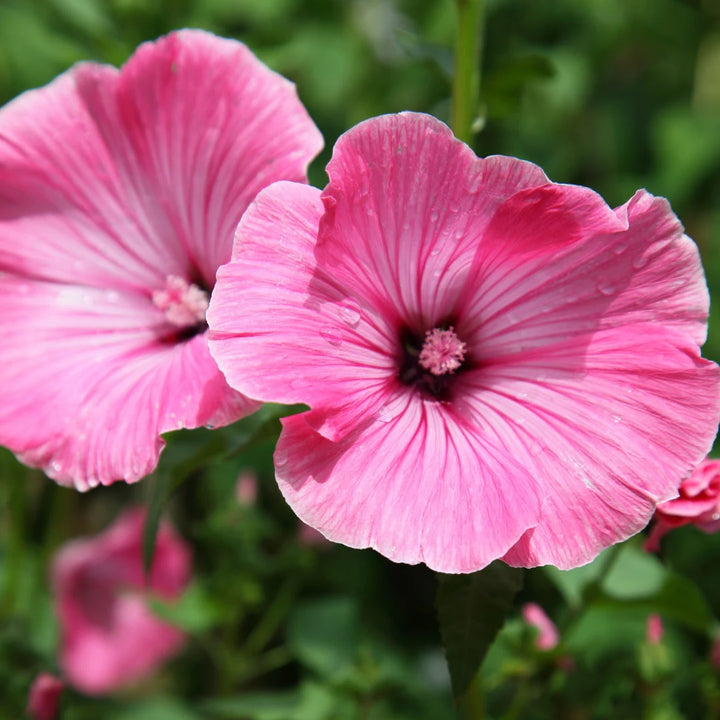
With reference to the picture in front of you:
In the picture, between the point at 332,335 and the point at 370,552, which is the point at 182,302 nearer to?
the point at 332,335

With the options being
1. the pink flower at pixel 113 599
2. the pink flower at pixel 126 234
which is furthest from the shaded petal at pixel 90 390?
the pink flower at pixel 113 599

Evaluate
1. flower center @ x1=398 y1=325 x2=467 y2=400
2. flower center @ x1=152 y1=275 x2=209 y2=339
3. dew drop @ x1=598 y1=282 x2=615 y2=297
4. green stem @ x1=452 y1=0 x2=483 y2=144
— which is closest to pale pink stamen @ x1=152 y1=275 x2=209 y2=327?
flower center @ x1=152 y1=275 x2=209 y2=339

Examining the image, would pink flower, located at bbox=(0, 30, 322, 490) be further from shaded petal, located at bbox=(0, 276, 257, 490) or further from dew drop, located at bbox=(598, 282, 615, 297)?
dew drop, located at bbox=(598, 282, 615, 297)

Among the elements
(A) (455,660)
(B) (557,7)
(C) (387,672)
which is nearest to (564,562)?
(A) (455,660)

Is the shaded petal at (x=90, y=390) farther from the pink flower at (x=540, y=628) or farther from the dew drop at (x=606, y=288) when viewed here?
the pink flower at (x=540, y=628)

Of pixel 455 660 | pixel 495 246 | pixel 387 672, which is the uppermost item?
pixel 495 246

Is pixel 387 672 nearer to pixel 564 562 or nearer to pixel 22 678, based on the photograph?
pixel 22 678
